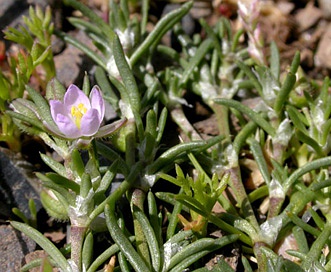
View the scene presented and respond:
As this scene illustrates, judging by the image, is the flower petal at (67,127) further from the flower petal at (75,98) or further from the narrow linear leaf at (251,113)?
the narrow linear leaf at (251,113)

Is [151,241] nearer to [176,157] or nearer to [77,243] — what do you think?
[77,243]

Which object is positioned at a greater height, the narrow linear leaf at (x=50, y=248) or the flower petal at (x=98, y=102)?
the flower petal at (x=98, y=102)

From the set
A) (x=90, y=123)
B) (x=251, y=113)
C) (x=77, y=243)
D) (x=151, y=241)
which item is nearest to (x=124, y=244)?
(x=151, y=241)

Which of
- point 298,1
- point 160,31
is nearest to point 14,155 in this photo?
point 160,31

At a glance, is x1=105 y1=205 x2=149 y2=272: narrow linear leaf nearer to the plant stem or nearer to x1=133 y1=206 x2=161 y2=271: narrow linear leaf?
x1=133 y1=206 x2=161 y2=271: narrow linear leaf

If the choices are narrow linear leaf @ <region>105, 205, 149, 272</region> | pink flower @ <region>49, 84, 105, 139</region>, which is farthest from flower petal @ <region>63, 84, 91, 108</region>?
narrow linear leaf @ <region>105, 205, 149, 272</region>

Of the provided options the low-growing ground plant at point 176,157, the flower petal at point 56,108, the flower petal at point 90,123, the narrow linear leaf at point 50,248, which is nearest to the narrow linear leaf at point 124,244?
the low-growing ground plant at point 176,157

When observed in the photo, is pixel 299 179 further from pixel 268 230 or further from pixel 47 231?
pixel 47 231
